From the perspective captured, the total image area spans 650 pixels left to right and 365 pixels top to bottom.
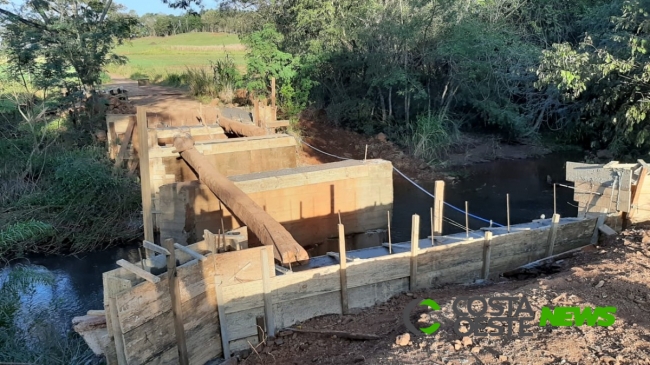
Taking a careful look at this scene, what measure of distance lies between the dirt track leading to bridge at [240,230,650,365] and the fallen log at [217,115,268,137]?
291 inches

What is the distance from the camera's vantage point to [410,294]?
757 centimetres

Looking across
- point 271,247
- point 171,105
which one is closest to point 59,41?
point 171,105

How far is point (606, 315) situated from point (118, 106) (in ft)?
62.9

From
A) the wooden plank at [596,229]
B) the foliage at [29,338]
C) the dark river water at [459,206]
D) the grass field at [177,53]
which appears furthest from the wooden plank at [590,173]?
the grass field at [177,53]

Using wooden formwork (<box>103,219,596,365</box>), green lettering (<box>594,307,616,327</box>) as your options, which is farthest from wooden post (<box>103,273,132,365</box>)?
green lettering (<box>594,307,616,327</box>)

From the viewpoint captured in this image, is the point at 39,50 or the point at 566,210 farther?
the point at 39,50

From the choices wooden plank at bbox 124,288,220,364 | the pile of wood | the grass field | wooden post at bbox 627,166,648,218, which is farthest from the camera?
the grass field

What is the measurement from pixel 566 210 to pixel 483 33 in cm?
807

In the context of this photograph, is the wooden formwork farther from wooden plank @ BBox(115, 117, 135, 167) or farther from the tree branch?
the tree branch

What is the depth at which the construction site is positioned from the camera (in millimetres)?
5926

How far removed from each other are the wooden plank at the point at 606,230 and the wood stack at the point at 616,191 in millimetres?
360

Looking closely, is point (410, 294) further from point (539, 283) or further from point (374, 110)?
point (374, 110)

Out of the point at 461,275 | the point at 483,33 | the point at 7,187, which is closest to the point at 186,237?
the point at 461,275

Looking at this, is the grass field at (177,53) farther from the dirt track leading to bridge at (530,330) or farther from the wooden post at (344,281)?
the dirt track leading to bridge at (530,330)
